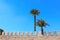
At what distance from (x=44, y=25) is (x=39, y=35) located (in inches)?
797

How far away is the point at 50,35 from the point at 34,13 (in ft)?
74.4

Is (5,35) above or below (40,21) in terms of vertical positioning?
below

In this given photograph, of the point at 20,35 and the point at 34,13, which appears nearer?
the point at 20,35

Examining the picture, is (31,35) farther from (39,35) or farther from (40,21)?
(40,21)

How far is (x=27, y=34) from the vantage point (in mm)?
19906

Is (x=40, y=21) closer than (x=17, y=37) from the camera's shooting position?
No

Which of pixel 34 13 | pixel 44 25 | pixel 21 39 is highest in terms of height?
pixel 34 13

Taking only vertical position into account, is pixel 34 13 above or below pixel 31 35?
above

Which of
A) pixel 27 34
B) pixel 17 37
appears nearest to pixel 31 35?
pixel 27 34

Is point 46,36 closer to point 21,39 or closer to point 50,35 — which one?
point 50,35

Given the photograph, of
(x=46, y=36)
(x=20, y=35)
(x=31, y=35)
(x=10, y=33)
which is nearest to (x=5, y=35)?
(x=10, y=33)

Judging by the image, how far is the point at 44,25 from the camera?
130 feet

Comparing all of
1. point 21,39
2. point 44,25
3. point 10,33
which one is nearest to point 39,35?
point 21,39

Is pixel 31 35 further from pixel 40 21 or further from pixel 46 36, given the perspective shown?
pixel 40 21
